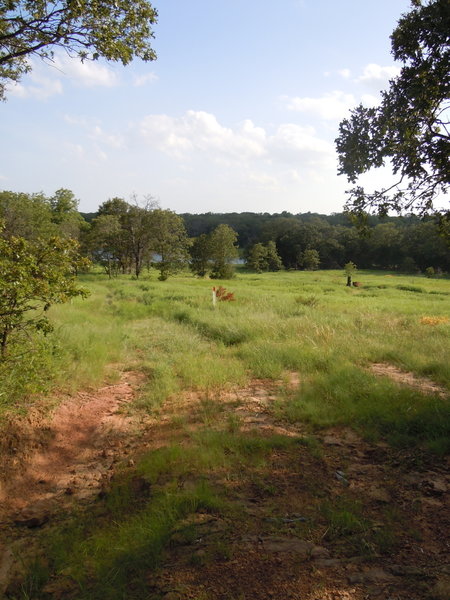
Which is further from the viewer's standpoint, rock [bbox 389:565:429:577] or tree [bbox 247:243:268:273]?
tree [bbox 247:243:268:273]

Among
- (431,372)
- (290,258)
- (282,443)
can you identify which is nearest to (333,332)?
(431,372)

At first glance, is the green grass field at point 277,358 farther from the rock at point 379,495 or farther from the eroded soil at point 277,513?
the rock at point 379,495

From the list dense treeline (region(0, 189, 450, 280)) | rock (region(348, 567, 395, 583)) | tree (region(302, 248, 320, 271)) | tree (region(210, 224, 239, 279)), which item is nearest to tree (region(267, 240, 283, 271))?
dense treeline (region(0, 189, 450, 280))

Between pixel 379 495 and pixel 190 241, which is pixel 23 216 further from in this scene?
pixel 379 495

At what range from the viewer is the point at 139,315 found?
14.8 metres

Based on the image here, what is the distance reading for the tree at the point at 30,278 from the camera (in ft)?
16.3

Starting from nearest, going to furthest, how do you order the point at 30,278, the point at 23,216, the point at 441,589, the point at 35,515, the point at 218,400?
the point at 441,589
the point at 35,515
the point at 30,278
the point at 218,400
the point at 23,216

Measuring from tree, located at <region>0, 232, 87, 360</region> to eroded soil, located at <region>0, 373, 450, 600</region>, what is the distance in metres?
1.59

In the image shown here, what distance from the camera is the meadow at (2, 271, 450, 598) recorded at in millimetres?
3135

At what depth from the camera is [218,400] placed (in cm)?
646

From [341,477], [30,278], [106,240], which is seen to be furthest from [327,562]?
[106,240]

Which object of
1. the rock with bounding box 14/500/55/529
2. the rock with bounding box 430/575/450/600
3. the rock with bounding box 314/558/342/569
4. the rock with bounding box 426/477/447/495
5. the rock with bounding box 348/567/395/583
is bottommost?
the rock with bounding box 14/500/55/529

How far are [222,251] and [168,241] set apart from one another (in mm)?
13567

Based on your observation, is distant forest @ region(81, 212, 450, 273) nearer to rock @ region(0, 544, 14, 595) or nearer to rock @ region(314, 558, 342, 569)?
rock @ region(314, 558, 342, 569)
